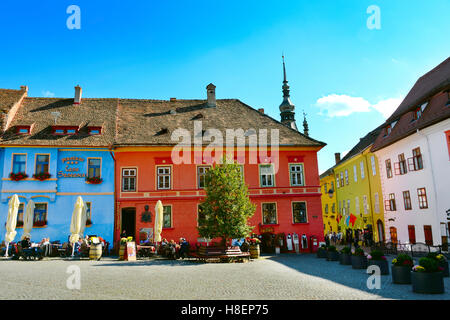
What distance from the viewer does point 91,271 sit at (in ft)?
46.6

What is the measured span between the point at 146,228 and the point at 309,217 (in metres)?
12.3

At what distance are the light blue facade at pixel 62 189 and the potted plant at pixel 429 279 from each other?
783 inches

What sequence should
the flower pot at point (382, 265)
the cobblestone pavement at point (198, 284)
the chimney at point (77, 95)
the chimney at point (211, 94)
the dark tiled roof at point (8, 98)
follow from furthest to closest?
the chimney at point (211, 94) → the chimney at point (77, 95) → the dark tiled roof at point (8, 98) → the flower pot at point (382, 265) → the cobblestone pavement at point (198, 284)

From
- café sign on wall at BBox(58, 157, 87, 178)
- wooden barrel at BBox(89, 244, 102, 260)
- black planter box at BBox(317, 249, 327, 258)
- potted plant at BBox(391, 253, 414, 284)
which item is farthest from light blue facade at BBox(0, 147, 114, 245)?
potted plant at BBox(391, 253, 414, 284)

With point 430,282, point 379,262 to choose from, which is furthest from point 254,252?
point 430,282

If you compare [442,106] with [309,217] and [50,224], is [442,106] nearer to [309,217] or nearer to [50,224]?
[309,217]

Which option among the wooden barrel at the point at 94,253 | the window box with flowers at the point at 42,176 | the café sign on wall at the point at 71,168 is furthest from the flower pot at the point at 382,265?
the window box with flowers at the point at 42,176

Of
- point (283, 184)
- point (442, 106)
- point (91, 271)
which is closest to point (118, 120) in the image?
point (283, 184)

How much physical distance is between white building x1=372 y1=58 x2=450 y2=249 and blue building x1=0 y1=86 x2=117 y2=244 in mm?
22517

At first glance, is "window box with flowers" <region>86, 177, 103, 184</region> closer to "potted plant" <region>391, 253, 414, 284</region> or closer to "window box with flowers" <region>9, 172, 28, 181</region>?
"window box with flowers" <region>9, 172, 28, 181</region>

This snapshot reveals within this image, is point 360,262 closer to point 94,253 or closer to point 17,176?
point 94,253

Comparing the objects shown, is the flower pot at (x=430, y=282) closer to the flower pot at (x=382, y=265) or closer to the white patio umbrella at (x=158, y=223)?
the flower pot at (x=382, y=265)

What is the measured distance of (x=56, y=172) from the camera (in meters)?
24.2

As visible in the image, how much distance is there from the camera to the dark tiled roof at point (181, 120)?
86.3 feet
